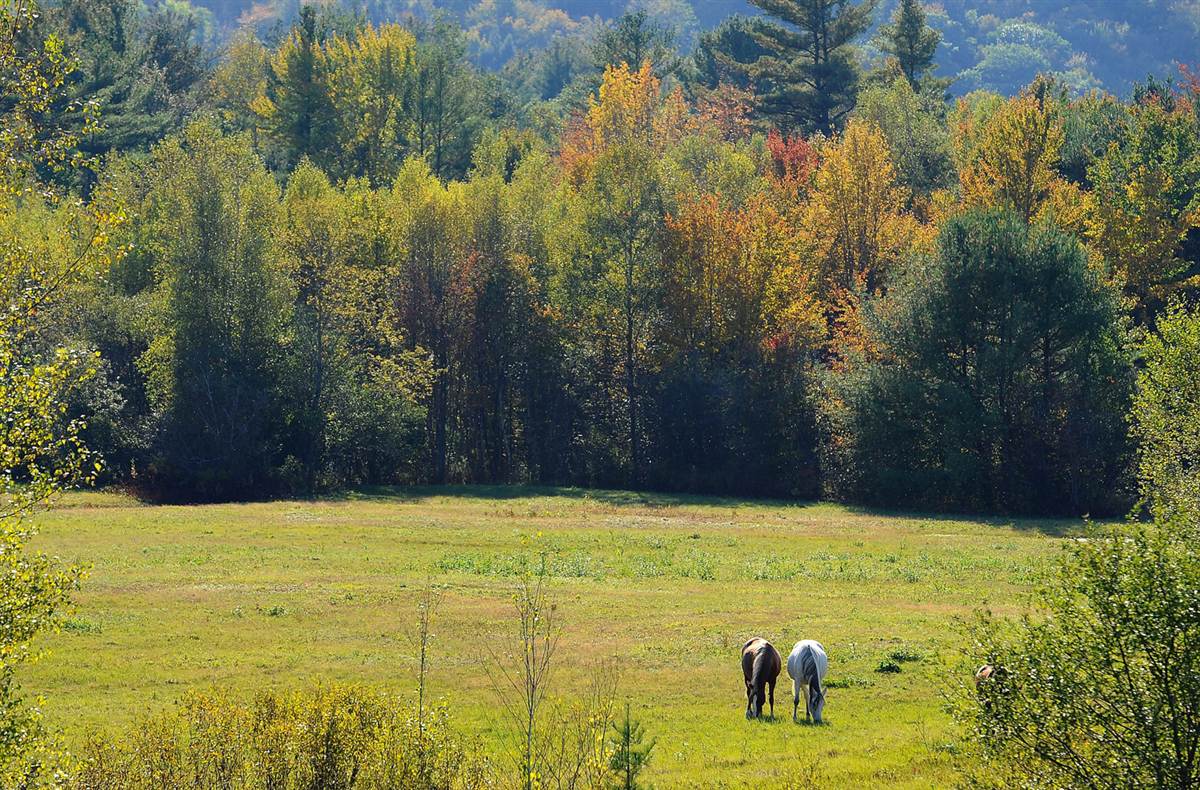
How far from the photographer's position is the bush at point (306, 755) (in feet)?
51.8

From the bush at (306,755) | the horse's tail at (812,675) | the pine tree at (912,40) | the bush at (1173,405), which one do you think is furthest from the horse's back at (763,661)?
the pine tree at (912,40)

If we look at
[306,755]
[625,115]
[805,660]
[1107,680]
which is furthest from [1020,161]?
[306,755]

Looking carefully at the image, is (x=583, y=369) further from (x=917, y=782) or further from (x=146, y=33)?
(x=146, y=33)

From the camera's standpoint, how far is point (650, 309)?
7669 cm

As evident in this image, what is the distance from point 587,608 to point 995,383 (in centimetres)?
3859

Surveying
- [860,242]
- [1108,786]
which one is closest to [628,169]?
[860,242]

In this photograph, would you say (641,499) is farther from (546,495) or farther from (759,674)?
(759,674)

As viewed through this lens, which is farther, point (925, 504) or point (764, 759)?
point (925, 504)

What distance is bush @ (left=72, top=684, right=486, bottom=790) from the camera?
15.8 meters

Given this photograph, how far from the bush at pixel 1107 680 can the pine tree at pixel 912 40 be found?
10385 cm

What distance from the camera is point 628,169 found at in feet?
246

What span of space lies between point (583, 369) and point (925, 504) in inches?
902

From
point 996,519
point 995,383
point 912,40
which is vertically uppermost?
point 912,40

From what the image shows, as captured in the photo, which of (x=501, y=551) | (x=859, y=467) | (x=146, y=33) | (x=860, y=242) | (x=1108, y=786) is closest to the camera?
(x=1108, y=786)
